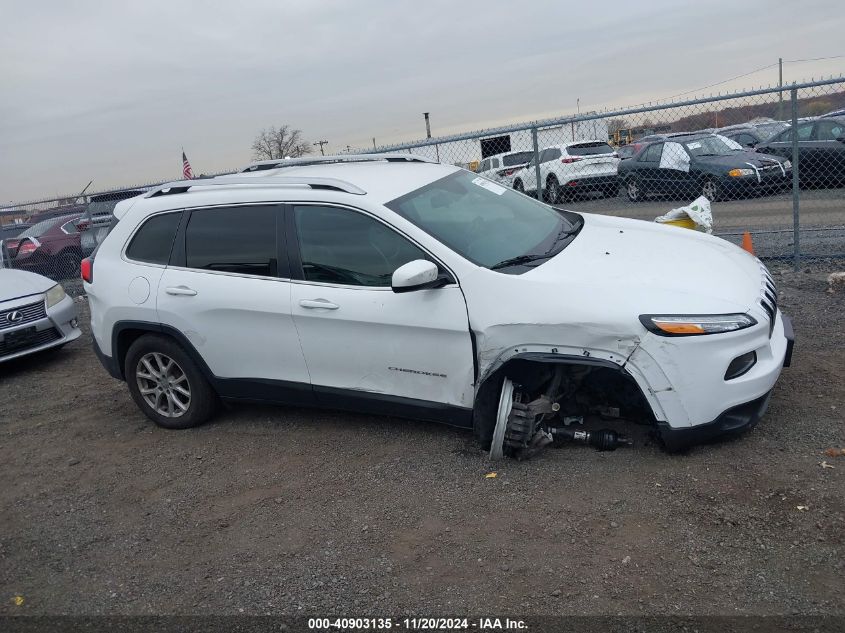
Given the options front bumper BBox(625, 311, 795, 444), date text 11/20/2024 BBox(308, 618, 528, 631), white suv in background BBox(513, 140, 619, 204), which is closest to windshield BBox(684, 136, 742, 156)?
white suv in background BBox(513, 140, 619, 204)

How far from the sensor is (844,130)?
41.3ft

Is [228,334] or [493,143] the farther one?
[493,143]

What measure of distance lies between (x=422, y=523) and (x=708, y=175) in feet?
27.6

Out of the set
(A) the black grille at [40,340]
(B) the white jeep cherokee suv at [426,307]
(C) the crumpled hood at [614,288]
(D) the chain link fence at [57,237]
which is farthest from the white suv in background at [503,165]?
(C) the crumpled hood at [614,288]

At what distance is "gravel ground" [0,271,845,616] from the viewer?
3.12m

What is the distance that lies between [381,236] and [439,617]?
2245 millimetres

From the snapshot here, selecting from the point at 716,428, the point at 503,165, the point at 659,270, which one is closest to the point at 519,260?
the point at 659,270

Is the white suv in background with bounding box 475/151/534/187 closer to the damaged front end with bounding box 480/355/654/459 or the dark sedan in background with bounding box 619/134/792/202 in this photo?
the dark sedan in background with bounding box 619/134/792/202

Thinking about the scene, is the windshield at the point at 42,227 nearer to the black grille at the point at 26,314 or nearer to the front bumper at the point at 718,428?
the black grille at the point at 26,314

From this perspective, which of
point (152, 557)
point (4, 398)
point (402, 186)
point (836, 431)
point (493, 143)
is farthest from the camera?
point (493, 143)

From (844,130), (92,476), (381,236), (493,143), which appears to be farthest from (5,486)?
(844,130)

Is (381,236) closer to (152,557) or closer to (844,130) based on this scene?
(152,557)

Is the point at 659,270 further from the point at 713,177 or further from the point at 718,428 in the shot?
the point at 713,177

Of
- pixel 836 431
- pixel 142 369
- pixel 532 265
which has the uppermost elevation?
pixel 532 265
